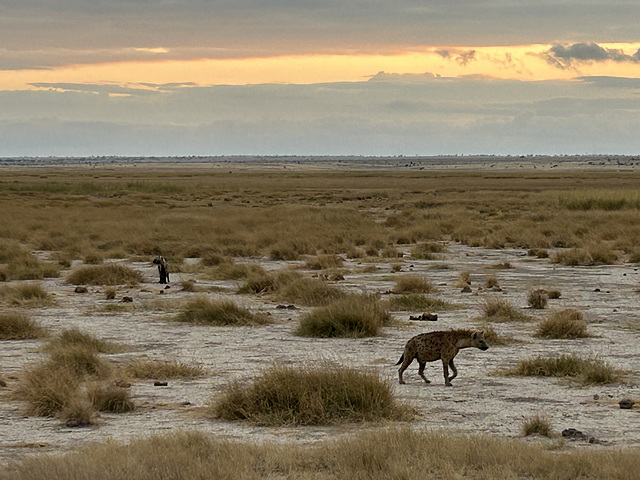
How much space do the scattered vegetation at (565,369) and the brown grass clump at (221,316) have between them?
6515 mm

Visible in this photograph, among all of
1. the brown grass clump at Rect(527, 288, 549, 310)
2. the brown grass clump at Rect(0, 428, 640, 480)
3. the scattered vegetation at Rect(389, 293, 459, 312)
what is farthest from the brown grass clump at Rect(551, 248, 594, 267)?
the brown grass clump at Rect(0, 428, 640, 480)

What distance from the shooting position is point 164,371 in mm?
12977

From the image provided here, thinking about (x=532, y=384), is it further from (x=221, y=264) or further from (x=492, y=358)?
(x=221, y=264)

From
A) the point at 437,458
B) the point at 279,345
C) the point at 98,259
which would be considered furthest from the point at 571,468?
the point at 98,259

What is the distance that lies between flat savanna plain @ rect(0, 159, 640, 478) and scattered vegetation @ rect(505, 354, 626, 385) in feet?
0.53

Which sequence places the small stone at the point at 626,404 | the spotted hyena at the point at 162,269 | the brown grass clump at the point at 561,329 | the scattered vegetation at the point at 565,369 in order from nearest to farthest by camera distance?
the small stone at the point at 626,404 → the scattered vegetation at the point at 565,369 → the brown grass clump at the point at 561,329 → the spotted hyena at the point at 162,269

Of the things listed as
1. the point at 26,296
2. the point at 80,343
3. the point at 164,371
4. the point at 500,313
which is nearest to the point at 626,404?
the point at 164,371

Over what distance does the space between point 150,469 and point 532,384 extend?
622cm

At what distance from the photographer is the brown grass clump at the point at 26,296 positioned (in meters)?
21.2

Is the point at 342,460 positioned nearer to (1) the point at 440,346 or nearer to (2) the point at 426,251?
(1) the point at 440,346

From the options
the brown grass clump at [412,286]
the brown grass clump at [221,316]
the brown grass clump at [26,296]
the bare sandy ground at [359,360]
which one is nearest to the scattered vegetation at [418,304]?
the bare sandy ground at [359,360]

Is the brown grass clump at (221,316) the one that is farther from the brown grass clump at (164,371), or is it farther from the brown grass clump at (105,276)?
the brown grass clump at (105,276)

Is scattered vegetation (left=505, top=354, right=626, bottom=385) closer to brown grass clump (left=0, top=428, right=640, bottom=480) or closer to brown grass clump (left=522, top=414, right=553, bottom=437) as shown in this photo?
brown grass clump (left=522, top=414, right=553, bottom=437)

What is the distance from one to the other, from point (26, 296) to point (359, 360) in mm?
10654
